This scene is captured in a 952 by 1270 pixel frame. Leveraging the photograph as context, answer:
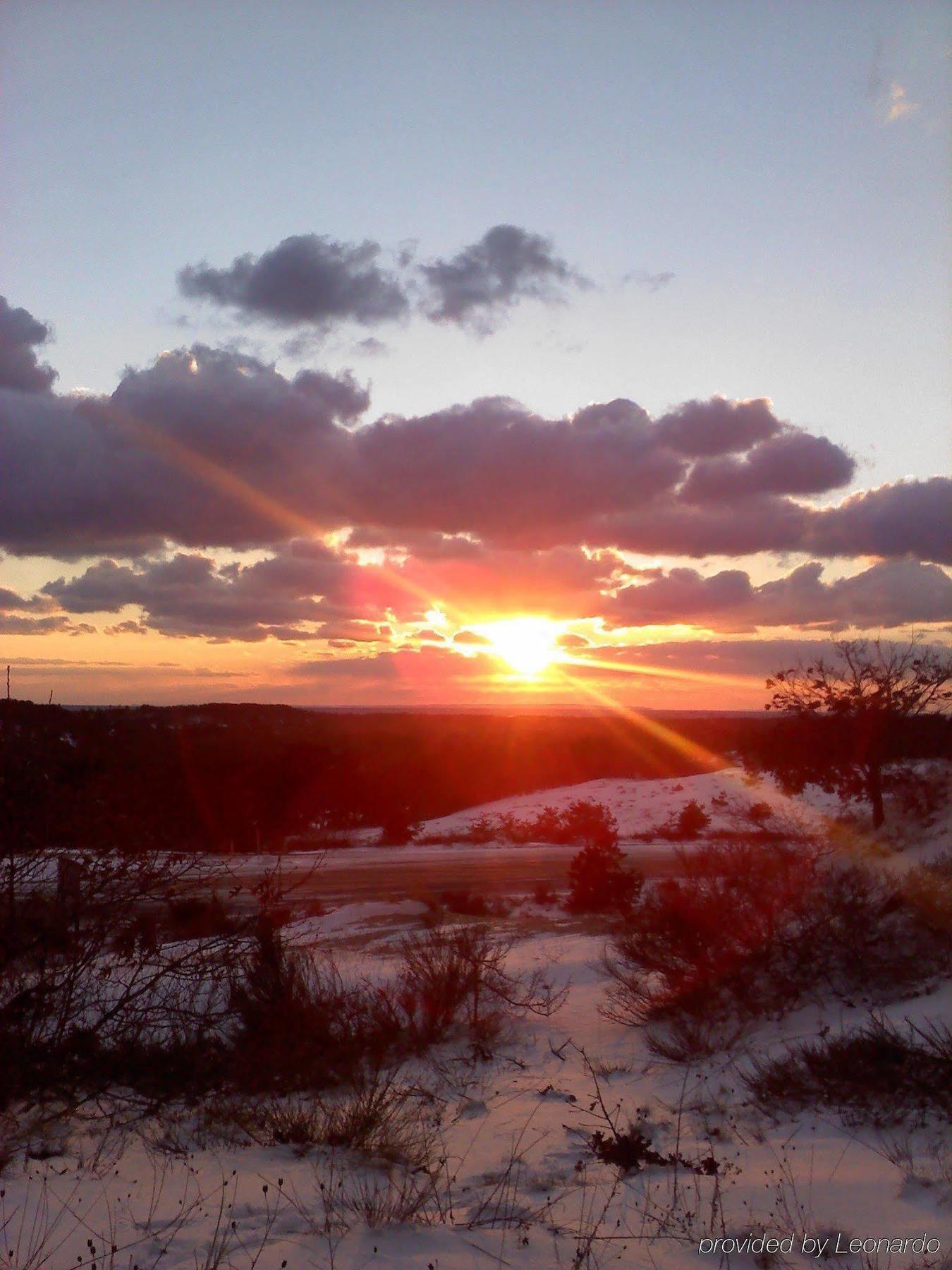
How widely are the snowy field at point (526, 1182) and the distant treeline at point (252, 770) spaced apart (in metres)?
2.41

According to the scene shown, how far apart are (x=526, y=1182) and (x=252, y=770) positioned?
112 ft

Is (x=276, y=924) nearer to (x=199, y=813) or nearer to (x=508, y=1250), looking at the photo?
(x=508, y=1250)

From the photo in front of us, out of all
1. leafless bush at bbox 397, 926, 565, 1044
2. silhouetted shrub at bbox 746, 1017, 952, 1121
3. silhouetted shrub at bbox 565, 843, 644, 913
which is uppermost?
silhouetted shrub at bbox 746, 1017, 952, 1121

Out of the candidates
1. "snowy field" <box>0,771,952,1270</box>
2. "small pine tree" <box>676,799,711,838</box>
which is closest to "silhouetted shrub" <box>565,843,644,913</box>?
"snowy field" <box>0,771,952,1270</box>

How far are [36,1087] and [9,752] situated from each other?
251 centimetres

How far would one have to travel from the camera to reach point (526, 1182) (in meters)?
6.33

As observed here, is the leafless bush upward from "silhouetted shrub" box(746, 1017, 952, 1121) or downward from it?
downward

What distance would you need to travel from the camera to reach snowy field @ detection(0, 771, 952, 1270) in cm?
509

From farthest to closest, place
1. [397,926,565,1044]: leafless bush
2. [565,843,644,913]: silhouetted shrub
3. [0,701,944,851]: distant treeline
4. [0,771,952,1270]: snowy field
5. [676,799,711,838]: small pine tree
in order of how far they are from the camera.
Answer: [676,799,711,838]: small pine tree, [565,843,644,913]: silhouetted shrub, [397,926,565,1044]: leafless bush, [0,701,944,851]: distant treeline, [0,771,952,1270]: snowy field

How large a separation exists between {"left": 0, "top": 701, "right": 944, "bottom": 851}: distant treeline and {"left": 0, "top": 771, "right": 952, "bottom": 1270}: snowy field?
241 cm

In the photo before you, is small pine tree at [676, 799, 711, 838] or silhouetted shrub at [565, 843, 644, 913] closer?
silhouetted shrub at [565, 843, 644, 913]

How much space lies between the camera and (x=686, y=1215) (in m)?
5.50

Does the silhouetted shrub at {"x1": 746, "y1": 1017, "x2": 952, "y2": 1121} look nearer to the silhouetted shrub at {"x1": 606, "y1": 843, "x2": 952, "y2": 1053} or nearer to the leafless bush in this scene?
the silhouetted shrub at {"x1": 606, "y1": 843, "x2": 952, "y2": 1053}

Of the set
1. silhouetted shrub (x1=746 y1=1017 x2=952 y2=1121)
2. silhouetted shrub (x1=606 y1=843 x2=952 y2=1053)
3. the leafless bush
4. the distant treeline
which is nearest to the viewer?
silhouetted shrub (x1=746 y1=1017 x2=952 y2=1121)
